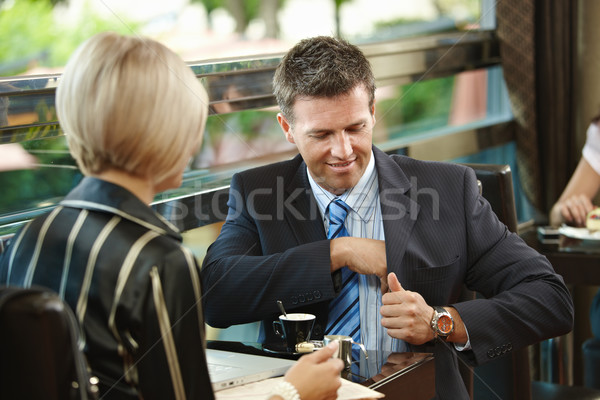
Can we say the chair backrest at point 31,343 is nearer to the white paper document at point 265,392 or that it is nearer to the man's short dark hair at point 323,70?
the white paper document at point 265,392

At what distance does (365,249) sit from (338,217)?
0.64ft

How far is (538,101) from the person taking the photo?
13.2ft

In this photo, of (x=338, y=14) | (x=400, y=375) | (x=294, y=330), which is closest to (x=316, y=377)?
(x=400, y=375)

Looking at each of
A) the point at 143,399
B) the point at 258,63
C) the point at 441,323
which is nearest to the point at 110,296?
the point at 143,399

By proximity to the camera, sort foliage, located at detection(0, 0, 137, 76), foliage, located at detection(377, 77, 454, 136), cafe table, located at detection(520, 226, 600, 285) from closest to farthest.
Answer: cafe table, located at detection(520, 226, 600, 285)
foliage, located at detection(0, 0, 137, 76)
foliage, located at detection(377, 77, 454, 136)

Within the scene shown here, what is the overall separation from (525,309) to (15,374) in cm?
122

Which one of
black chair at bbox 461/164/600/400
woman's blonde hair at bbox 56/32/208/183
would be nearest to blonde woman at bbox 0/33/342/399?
woman's blonde hair at bbox 56/32/208/183

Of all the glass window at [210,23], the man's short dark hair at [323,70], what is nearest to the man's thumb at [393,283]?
the man's short dark hair at [323,70]

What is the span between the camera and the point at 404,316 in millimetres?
1570

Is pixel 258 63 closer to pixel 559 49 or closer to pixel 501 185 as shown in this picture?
pixel 501 185

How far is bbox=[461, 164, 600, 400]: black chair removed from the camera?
2.01 meters

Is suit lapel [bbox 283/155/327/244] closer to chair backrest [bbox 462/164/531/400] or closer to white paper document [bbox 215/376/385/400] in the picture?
chair backrest [bbox 462/164/531/400]

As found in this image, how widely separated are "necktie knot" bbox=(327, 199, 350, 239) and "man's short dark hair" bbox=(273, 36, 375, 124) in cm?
28

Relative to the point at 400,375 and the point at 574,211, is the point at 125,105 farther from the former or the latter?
the point at 574,211
